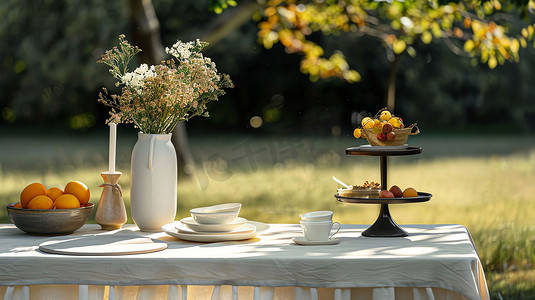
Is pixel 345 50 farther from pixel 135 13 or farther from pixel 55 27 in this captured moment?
pixel 135 13

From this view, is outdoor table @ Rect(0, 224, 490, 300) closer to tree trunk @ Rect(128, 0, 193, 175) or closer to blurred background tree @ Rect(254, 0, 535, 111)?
blurred background tree @ Rect(254, 0, 535, 111)

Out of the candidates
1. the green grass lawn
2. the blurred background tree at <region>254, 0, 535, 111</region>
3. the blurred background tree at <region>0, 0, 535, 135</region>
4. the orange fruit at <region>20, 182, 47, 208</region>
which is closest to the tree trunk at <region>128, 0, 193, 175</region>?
the blurred background tree at <region>254, 0, 535, 111</region>

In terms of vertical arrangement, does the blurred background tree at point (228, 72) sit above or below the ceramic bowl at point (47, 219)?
above

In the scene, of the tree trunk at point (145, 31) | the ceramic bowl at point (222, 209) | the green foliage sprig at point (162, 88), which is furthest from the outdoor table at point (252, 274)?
the tree trunk at point (145, 31)

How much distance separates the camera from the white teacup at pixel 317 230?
1.92m

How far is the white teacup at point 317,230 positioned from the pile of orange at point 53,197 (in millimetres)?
766

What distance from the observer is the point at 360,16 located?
225 inches

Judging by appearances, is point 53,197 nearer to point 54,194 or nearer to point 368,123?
point 54,194

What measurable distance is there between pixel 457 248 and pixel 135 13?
523 centimetres

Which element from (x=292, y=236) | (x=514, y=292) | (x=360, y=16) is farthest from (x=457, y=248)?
(x=360, y=16)

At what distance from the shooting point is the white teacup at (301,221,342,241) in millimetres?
1923

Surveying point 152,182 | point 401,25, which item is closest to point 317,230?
point 152,182

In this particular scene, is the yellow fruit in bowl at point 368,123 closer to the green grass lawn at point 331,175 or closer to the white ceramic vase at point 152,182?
the white ceramic vase at point 152,182

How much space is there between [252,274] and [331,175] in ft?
22.5
